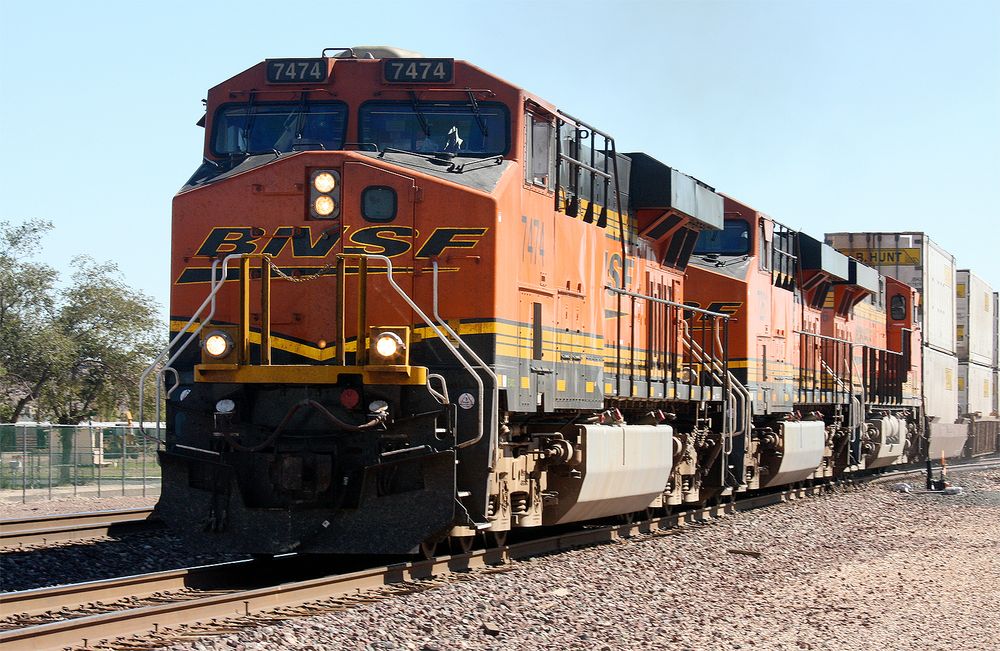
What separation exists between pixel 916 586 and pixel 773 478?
801cm

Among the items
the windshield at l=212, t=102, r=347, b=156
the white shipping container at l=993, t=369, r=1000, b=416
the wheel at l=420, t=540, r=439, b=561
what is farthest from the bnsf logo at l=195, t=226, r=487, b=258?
→ the white shipping container at l=993, t=369, r=1000, b=416

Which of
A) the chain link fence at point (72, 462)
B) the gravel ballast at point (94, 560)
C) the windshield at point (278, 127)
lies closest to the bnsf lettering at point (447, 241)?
the windshield at point (278, 127)

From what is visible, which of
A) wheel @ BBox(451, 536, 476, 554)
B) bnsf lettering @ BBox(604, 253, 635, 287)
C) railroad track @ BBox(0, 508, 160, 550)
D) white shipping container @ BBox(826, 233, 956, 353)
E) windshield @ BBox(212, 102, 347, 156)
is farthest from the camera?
white shipping container @ BBox(826, 233, 956, 353)

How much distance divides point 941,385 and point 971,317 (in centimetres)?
623

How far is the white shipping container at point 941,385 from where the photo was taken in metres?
30.6

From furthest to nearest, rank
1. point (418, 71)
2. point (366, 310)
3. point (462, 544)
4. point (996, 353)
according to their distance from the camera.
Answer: point (996, 353), point (462, 544), point (418, 71), point (366, 310)

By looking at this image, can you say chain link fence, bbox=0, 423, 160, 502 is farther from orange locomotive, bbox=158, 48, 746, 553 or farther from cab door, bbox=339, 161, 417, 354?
cab door, bbox=339, 161, 417, 354

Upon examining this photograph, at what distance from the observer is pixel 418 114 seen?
9.81 metres

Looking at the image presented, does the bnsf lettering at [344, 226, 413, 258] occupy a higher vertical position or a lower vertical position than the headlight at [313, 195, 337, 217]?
lower

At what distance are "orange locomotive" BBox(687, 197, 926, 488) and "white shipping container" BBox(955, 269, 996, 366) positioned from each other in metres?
8.33

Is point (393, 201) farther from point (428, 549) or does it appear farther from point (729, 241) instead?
point (729, 241)

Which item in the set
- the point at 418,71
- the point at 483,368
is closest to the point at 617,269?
the point at 418,71

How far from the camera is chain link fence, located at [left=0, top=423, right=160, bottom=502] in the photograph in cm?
1895

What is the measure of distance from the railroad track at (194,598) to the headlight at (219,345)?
1555mm
